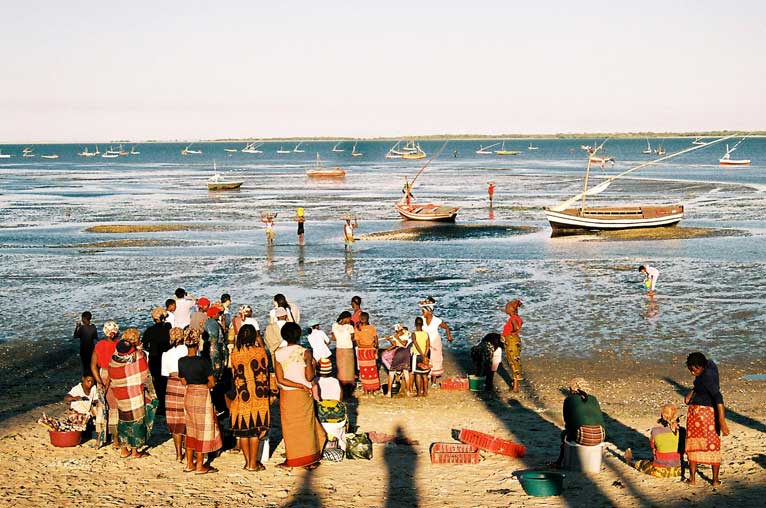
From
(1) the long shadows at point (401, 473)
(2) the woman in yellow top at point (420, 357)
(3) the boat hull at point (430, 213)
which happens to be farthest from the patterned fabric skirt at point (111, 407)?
(3) the boat hull at point (430, 213)

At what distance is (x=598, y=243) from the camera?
36.9m

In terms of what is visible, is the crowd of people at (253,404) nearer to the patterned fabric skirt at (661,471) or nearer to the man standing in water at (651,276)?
the patterned fabric skirt at (661,471)

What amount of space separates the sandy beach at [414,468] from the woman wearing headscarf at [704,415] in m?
0.43

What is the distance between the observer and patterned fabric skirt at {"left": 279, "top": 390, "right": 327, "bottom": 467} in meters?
9.09

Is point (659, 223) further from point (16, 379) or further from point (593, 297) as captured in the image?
point (16, 379)

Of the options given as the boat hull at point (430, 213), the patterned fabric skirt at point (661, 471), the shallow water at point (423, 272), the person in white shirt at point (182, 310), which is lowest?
the shallow water at point (423, 272)

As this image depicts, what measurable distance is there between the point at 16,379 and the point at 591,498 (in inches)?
423

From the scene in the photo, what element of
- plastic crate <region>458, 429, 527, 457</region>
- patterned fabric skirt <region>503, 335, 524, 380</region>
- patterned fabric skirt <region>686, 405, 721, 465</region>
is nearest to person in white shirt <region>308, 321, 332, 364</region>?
plastic crate <region>458, 429, 527, 457</region>

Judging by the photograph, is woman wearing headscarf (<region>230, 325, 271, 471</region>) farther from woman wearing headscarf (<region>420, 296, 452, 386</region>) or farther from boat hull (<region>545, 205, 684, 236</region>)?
boat hull (<region>545, 205, 684, 236</region>)

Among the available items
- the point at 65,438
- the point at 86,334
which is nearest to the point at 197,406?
the point at 65,438

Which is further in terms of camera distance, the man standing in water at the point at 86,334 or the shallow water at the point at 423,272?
the shallow water at the point at 423,272

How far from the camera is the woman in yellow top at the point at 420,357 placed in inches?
509

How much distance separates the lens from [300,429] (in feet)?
30.6

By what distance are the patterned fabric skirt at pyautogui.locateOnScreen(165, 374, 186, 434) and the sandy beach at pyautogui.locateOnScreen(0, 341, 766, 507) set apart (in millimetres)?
651
